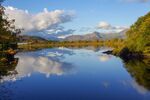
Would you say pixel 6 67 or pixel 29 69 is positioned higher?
pixel 6 67

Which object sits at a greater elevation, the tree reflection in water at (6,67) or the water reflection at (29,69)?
the tree reflection in water at (6,67)

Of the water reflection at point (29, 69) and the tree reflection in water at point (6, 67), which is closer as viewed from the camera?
the water reflection at point (29, 69)

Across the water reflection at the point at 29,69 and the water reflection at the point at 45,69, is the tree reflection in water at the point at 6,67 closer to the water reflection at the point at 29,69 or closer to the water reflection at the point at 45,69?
the water reflection at the point at 29,69

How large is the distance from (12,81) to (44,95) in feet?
47.0

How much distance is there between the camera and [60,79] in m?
62.6

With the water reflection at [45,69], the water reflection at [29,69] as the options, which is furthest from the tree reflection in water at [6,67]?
the water reflection at [45,69]

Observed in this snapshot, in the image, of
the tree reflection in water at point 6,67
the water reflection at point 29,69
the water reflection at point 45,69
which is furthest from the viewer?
the water reflection at point 45,69

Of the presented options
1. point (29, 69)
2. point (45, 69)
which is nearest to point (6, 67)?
point (29, 69)

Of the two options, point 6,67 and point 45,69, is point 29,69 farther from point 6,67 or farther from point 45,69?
point 6,67

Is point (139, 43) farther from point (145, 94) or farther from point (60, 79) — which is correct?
point (145, 94)

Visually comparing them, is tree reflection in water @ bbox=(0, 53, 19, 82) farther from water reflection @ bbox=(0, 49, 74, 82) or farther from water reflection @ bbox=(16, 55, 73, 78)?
water reflection @ bbox=(16, 55, 73, 78)

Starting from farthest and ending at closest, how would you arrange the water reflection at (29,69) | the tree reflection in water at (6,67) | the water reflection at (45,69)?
the water reflection at (45,69)
the tree reflection in water at (6,67)
the water reflection at (29,69)

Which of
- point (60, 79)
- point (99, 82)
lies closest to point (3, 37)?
point (60, 79)

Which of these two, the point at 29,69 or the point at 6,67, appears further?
the point at 29,69
